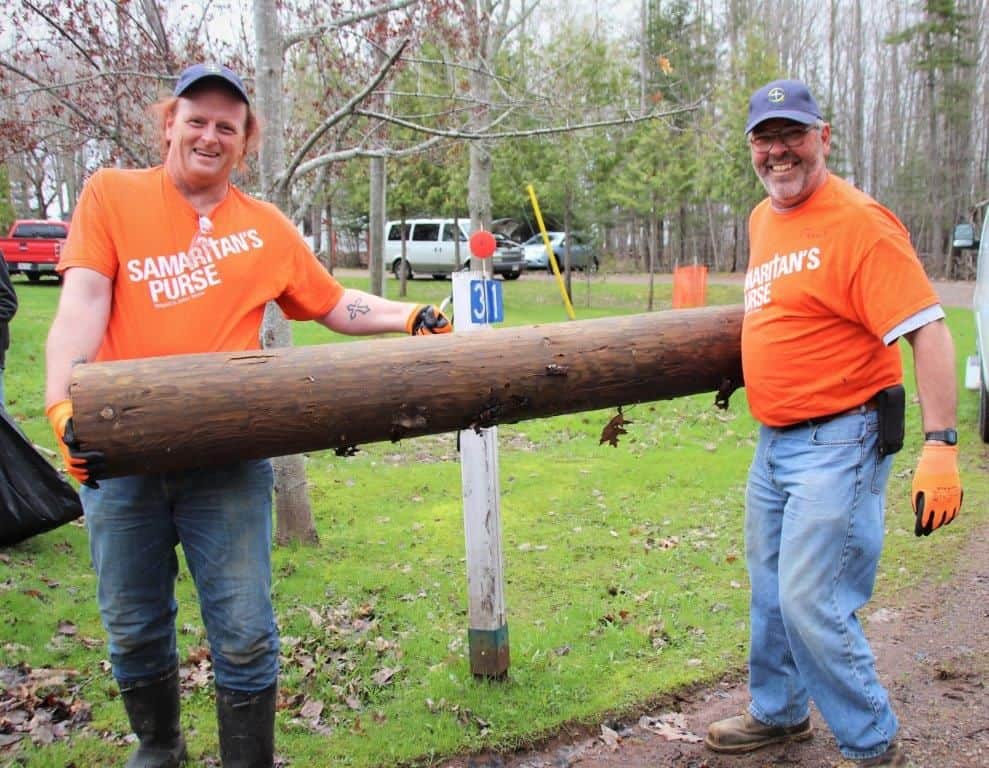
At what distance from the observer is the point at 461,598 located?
17.0ft

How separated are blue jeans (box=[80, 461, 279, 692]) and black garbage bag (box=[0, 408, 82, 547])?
8.05ft

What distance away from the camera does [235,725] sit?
2982 millimetres

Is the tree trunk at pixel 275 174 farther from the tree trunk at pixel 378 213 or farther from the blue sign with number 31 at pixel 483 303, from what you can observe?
the tree trunk at pixel 378 213

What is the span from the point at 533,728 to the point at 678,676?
2.52 ft

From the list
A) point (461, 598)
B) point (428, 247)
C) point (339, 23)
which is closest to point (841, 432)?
point (461, 598)

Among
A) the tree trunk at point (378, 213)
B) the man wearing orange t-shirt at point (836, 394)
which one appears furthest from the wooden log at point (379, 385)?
the tree trunk at point (378, 213)

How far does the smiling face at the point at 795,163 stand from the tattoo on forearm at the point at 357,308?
4.68ft

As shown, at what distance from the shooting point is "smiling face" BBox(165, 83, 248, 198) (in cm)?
286

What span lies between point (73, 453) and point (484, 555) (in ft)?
6.43

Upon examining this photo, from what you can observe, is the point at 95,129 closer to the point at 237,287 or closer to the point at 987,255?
the point at 237,287

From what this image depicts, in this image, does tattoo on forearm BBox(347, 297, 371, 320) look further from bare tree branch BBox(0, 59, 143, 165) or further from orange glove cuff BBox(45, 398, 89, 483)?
bare tree branch BBox(0, 59, 143, 165)

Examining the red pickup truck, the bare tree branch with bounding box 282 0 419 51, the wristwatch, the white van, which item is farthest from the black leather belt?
the white van

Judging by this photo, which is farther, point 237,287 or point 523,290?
point 523,290

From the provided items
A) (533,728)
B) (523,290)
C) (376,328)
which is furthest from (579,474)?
(523,290)
